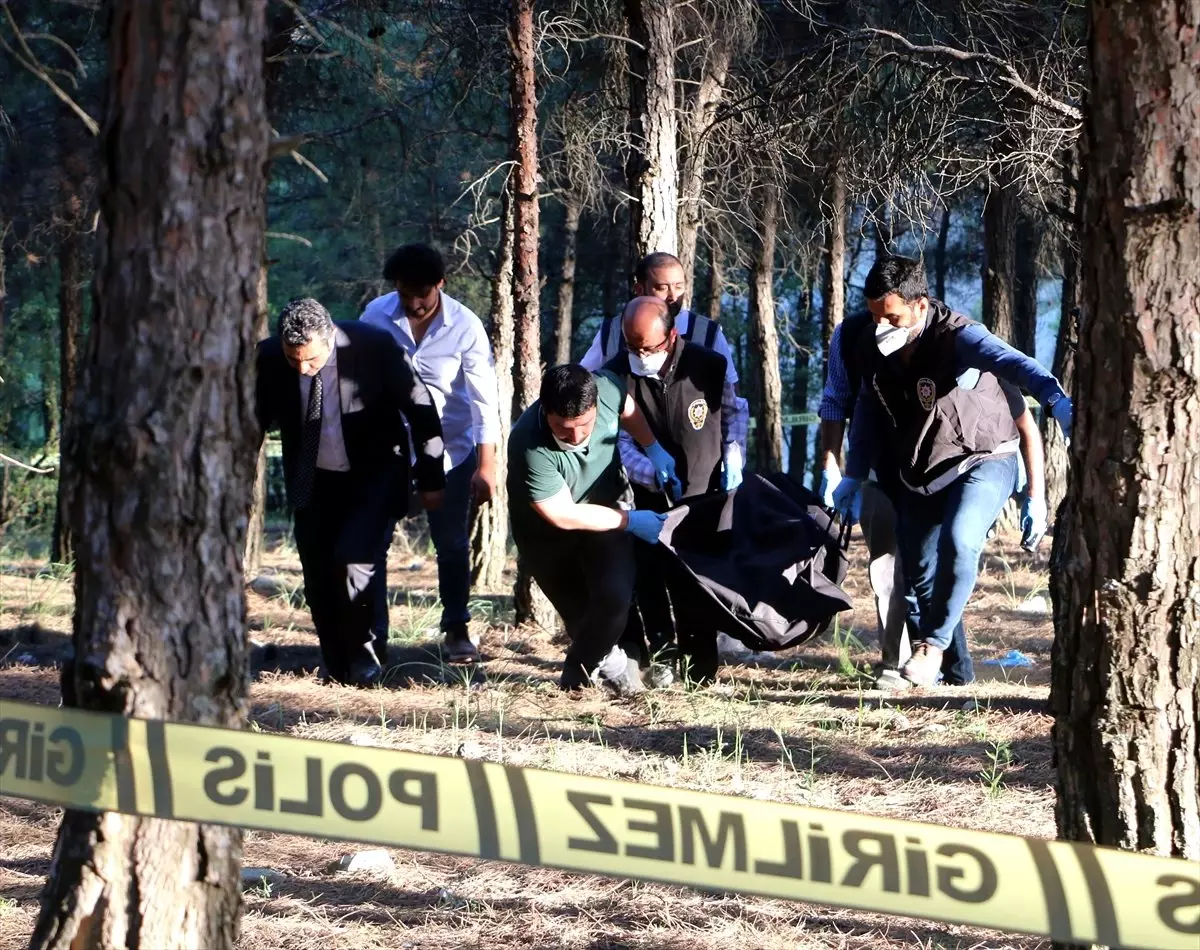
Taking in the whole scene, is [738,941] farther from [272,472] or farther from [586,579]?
[272,472]

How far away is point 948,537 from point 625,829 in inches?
145

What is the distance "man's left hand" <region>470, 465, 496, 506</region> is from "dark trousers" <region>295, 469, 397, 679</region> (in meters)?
0.55

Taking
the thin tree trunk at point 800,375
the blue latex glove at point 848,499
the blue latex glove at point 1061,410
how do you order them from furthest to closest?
the thin tree trunk at point 800,375
the blue latex glove at point 848,499
the blue latex glove at point 1061,410

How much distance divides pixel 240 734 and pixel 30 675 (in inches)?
172

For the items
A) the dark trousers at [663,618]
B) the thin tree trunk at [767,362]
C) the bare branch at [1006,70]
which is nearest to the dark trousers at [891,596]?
the dark trousers at [663,618]

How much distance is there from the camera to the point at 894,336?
6.20m

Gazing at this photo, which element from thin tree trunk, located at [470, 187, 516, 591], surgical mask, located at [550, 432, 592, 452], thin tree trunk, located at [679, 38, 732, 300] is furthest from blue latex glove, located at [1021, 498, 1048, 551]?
thin tree trunk, located at [679, 38, 732, 300]

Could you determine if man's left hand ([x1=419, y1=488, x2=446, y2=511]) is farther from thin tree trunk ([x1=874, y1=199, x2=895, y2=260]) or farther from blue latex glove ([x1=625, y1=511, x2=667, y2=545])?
thin tree trunk ([x1=874, y1=199, x2=895, y2=260])

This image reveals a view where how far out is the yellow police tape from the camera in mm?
2623

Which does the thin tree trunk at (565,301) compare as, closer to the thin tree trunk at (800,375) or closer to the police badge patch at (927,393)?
the thin tree trunk at (800,375)

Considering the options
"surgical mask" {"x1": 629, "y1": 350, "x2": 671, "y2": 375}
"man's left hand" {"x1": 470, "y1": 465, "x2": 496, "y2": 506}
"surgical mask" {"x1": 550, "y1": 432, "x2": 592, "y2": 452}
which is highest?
"surgical mask" {"x1": 629, "y1": 350, "x2": 671, "y2": 375}

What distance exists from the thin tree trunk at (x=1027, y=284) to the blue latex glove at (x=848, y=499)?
12.4 meters

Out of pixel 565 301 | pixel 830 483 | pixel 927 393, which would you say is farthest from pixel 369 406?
pixel 565 301

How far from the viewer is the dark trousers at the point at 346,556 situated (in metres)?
6.37
